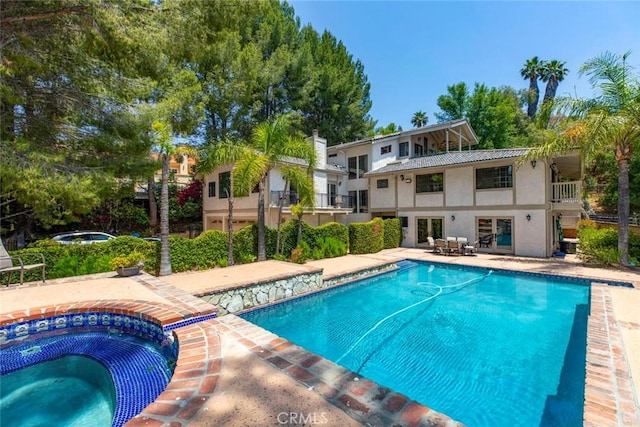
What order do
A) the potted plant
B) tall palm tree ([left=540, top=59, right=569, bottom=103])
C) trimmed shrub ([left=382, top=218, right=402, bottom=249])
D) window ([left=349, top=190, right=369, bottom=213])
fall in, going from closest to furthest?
the potted plant
trimmed shrub ([left=382, top=218, right=402, bottom=249])
window ([left=349, top=190, right=369, bottom=213])
tall palm tree ([left=540, top=59, right=569, bottom=103])

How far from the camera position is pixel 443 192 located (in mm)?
19172

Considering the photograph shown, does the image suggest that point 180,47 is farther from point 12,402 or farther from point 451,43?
point 451,43

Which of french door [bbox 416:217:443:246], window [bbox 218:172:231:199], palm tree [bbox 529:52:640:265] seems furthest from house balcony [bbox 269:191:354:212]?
palm tree [bbox 529:52:640:265]

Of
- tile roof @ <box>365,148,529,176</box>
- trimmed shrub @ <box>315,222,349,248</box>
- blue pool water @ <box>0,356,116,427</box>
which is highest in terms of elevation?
tile roof @ <box>365,148,529,176</box>

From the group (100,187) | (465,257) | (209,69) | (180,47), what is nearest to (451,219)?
(465,257)

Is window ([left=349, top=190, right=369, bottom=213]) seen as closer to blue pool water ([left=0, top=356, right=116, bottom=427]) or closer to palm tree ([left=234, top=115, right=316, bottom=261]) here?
palm tree ([left=234, top=115, right=316, bottom=261])

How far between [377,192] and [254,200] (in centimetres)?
944

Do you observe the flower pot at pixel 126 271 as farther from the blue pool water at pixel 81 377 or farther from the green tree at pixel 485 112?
the green tree at pixel 485 112

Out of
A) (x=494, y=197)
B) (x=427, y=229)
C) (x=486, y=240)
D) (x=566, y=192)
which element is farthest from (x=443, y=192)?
(x=566, y=192)

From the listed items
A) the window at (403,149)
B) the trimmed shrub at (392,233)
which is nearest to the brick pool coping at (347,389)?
the trimmed shrub at (392,233)

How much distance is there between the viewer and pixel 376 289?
1070 centimetres

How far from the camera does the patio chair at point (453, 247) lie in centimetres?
1641

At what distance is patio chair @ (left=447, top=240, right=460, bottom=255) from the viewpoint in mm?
16406

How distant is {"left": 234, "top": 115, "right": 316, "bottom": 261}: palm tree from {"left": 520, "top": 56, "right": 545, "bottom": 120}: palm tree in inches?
A: 1821
